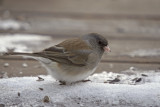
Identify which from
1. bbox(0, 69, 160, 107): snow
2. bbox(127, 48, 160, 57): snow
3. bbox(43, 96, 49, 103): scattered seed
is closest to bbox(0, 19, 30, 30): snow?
bbox(127, 48, 160, 57): snow

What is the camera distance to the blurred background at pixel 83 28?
342cm

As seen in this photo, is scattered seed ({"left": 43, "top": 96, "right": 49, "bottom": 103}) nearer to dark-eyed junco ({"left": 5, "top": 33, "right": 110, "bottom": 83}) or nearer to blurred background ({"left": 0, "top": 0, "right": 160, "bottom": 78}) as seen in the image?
dark-eyed junco ({"left": 5, "top": 33, "right": 110, "bottom": 83})

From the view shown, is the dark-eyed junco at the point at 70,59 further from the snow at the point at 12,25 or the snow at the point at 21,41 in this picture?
the snow at the point at 12,25

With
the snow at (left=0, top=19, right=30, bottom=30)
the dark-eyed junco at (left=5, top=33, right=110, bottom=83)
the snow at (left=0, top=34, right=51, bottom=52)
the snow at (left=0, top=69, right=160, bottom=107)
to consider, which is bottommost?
the snow at (left=0, top=69, right=160, bottom=107)

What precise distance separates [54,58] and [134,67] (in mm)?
927

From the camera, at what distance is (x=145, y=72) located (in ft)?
10.4

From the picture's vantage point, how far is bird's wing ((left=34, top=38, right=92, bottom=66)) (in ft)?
8.83

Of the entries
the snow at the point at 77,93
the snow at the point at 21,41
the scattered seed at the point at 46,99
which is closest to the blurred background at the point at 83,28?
the snow at the point at 21,41

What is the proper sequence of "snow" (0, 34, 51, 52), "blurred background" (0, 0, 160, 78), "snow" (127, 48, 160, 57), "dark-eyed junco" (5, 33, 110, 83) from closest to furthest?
"dark-eyed junco" (5, 33, 110, 83) < "blurred background" (0, 0, 160, 78) < "snow" (127, 48, 160, 57) < "snow" (0, 34, 51, 52)

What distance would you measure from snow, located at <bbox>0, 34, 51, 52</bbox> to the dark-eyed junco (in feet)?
3.52

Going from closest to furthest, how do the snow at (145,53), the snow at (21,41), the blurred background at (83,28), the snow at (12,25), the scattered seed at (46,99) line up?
the scattered seed at (46,99) < the blurred background at (83,28) < the snow at (145,53) < the snow at (21,41) < the snow at (12,25)

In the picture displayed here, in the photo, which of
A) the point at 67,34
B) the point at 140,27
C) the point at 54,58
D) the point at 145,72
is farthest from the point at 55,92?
the point at 140,27

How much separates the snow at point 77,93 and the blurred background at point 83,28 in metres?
0.38

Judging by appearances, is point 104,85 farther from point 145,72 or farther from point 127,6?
point 127,6
